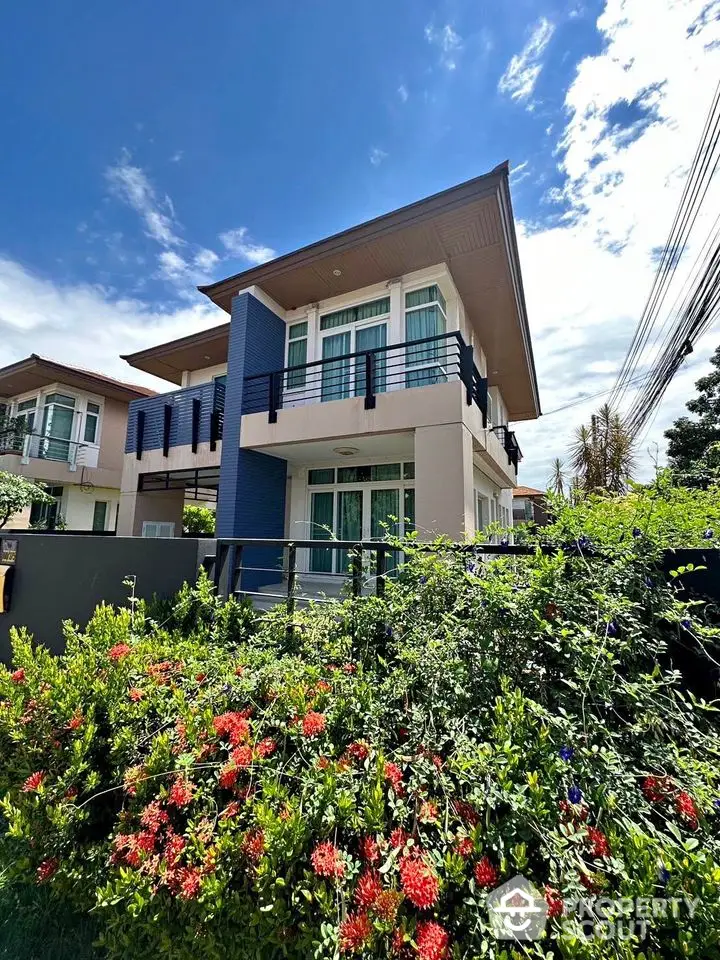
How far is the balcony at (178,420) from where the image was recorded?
974cm

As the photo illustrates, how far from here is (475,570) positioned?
2357mm

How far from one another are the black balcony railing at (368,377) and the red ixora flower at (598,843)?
6316mm

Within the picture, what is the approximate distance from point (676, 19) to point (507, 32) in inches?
86.8

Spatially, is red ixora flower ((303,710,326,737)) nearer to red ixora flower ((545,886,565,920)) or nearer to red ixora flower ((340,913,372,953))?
red ixora flower ((340,913,372,953))

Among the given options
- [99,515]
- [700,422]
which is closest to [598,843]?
[99,515]

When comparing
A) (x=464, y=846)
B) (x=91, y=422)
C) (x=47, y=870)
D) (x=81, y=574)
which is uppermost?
(x=91, y=422)

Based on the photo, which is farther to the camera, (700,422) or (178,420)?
(700,422)

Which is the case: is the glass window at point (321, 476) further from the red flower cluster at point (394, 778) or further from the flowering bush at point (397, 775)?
the red flower cluster at point (394, 778)

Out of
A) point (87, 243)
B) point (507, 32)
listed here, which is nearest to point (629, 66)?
point (507, 32)

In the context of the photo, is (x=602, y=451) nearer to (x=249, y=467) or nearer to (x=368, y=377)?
(x=368, y=377)

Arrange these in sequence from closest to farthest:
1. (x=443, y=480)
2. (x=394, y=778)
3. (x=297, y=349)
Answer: (x=394, y=778) → (x=443, y=480) → (x=297, y=349)

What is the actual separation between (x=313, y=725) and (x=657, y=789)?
1.36 m

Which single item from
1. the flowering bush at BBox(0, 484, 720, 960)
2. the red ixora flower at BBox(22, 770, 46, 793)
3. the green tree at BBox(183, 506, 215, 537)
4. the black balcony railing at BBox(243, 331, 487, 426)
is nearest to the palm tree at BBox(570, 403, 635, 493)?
the black balcony railing at BBox(243, 331, 487, 426)

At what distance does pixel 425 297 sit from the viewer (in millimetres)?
8008
